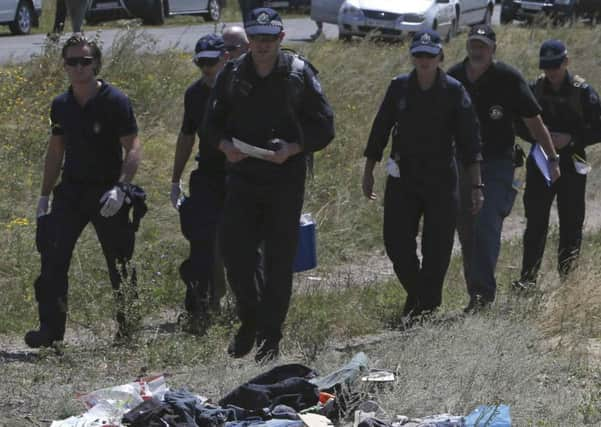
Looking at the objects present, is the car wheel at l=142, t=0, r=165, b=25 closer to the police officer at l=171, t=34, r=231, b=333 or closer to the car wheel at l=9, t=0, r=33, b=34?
the car wheel at l=9, t=0, r=33, b=34

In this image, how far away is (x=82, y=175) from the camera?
7035 mm

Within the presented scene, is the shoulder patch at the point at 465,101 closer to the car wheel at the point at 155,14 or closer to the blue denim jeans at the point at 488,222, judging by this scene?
the blue denim jeans at the point at 488,222

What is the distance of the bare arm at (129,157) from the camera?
7047 mm

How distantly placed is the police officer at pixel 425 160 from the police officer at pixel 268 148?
1.03m

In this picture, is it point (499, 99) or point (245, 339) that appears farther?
point (499, 99)

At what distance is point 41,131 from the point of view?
37.9 feet

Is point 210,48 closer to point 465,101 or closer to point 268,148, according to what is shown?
point 268,148

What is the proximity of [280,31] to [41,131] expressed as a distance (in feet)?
19.0

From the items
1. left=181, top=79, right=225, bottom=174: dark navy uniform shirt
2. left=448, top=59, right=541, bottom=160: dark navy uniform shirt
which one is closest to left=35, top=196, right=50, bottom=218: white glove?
left=181, top=79, right=225, bottom=174: dark navy uniform shirt

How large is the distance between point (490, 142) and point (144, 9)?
52.6ft

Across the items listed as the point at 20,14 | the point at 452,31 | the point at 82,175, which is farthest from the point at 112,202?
the point at 452,31

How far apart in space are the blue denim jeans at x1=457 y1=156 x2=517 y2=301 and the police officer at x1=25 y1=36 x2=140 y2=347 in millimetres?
2302

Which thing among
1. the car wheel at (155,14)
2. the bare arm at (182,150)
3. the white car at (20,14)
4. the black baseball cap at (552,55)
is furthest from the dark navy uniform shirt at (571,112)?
the car wheel at (155,14)

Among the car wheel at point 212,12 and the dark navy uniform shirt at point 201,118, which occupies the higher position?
the dark navy uniform shirt at point 201,118
